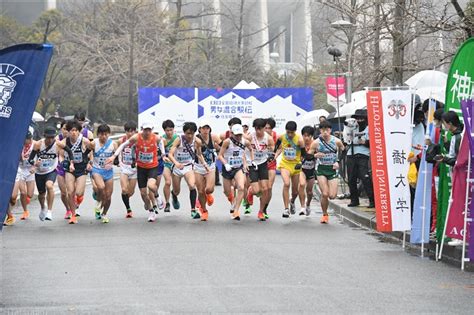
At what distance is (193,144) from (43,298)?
965cm

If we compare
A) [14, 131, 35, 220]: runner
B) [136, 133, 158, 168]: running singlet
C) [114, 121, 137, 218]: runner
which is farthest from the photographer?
[14, 131, 35, 220]: runner

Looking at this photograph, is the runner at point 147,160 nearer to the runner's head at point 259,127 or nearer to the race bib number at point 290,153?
the runner's head at point 259,127

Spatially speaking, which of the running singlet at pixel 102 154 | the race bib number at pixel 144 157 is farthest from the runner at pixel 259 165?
the running singlet at pixel 102 154

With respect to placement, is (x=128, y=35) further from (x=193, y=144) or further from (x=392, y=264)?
(x=392, y=264)

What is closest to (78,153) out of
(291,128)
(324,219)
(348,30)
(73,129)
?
(73,129)

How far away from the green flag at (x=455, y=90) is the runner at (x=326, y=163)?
534 centimetres

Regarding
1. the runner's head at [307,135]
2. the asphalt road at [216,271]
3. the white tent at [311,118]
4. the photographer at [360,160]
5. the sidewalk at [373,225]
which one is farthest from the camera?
the white tent at [311,118]

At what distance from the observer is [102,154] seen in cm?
1869

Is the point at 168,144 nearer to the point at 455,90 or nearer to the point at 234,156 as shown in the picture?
the point at 234,156

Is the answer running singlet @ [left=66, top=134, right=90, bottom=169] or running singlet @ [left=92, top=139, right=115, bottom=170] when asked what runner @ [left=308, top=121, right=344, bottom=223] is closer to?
running singlet @ [left=92, top=139, right=115, bottom=170]

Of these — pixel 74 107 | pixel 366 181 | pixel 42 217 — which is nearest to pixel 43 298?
pixel 42 217

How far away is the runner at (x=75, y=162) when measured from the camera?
18.7 meters

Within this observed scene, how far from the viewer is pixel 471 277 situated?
11.8 metres

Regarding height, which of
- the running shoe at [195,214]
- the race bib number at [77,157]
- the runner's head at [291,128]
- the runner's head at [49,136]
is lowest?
the running shoe at [195,214]
